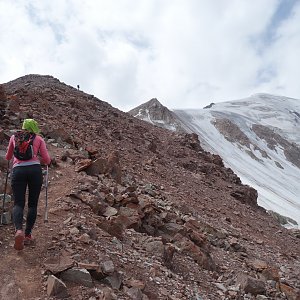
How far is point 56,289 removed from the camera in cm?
621

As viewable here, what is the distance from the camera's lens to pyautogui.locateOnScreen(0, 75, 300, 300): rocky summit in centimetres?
689

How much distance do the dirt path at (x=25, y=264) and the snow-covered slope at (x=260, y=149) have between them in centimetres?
4195

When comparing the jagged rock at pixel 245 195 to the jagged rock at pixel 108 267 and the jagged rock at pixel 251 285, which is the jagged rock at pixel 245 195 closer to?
the jagged rock at pixel 251 285

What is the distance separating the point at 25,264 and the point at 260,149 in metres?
84.9

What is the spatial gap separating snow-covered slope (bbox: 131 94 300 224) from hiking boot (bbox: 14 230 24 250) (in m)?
42.9

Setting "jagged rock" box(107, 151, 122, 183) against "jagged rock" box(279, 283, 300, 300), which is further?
"jagged rock" box(107, 151, 122, 183)

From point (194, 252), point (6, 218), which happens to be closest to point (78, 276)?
point (6, 218)

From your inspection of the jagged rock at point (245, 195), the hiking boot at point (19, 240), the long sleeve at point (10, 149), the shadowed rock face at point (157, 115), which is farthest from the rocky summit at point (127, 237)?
the shadowed rock face at point (157, 115)

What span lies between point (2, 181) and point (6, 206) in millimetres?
1382

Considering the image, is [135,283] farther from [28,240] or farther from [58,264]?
[28,240]

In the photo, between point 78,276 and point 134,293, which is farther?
point 134,293

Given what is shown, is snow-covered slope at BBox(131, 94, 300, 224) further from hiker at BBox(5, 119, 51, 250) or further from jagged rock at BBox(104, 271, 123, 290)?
hiker at BBox(5, 119, 51, 250)

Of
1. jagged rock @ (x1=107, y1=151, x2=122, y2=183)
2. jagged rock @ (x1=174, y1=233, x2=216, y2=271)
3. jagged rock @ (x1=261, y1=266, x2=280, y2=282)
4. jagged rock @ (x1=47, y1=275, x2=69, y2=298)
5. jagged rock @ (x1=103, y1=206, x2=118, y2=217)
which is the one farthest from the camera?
jagged rock @ (x1=107, y1=151, x2=122, y2=183)

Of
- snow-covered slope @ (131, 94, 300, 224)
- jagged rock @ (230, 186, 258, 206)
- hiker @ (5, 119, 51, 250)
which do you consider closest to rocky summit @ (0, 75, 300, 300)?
hiker @ (5, 119, 51, 250)
